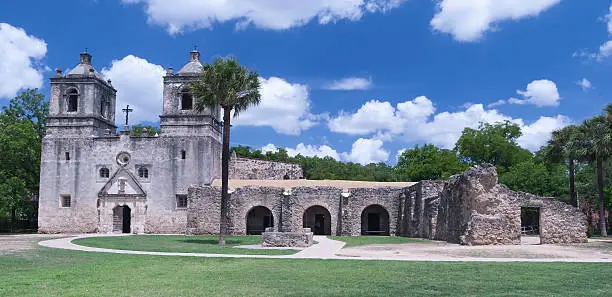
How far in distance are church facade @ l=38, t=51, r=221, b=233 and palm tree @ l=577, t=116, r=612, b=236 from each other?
24.7 metres

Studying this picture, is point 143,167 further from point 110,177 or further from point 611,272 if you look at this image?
point 611,272

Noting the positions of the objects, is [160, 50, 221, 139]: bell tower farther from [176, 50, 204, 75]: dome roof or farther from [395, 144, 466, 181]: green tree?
[395, 144, 466, 181]: green tree

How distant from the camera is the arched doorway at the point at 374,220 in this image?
137 feet

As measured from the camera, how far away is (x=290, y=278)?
42.3 feet

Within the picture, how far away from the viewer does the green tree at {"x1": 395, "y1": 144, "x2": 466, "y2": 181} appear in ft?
210

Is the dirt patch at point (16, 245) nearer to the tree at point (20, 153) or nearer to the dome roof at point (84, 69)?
the tree at point (20, 153)

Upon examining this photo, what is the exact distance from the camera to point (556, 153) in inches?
1567

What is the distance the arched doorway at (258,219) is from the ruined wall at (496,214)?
17.3 metres

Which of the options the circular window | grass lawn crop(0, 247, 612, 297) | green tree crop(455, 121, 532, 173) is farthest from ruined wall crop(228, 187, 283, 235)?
green tree crop(455, 121, 532, 173)

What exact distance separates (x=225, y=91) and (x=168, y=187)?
1633cm

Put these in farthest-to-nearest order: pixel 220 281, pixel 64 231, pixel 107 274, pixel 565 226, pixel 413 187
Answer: pixel 64 231
pixel 413 187
pixel 565 226
pixel 107 274
pixel 220 281

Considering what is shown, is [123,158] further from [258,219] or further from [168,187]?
[258,219]

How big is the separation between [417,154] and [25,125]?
1900 inches

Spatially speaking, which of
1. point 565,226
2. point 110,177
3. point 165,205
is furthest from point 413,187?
point 110,177
